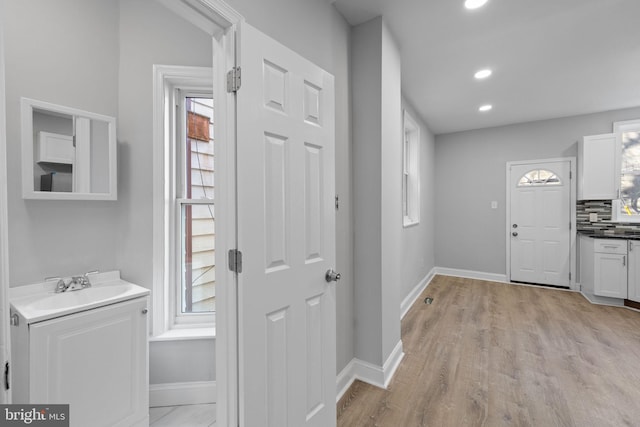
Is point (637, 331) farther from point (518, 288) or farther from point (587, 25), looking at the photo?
point (587, 25)

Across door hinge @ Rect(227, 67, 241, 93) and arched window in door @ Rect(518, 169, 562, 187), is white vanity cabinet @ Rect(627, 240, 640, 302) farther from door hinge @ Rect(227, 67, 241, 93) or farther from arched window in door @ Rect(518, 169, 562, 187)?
door hinge @ Rect(227, 67, 241, 93)

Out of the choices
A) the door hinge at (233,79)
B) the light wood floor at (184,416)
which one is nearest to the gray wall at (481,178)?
the light wood floor at (184,416)

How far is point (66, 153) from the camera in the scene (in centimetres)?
167

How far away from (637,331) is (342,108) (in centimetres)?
392

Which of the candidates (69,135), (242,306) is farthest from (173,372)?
(69,135)

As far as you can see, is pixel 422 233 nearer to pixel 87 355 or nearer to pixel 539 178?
pixel 539 178

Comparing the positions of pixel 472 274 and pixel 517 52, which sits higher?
pixel 517 52

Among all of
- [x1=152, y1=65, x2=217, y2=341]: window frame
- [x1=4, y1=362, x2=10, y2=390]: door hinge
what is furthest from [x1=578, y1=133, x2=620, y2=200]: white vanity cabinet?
[x1=4, y1=362, x2=10, y2=390]: door hinge

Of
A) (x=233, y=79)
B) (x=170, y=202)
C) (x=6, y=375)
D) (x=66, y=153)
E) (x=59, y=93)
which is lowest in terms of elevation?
(x=6, y=375)

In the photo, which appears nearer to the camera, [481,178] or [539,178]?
[539,178]

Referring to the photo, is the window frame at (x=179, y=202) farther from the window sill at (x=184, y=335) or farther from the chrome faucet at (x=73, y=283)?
the chrome faucet at (x=73, y=283)

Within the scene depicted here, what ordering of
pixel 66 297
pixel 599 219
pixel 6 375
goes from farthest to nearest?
pixel 599 219, pixel 66 297, pixel 6 375

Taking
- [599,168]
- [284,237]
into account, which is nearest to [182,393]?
[284,237]

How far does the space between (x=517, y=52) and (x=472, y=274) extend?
12.5 ft
